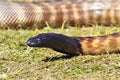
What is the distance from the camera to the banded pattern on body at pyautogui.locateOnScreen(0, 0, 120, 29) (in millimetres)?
7264

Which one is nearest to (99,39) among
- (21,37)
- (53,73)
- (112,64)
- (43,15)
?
(112,64)

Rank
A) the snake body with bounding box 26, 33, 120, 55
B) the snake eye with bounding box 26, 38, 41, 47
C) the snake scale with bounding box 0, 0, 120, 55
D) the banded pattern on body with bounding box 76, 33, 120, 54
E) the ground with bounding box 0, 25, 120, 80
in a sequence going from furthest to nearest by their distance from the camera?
the snake scale with bounding box 0, 0, 120, 55, the banded pattern on body with bounding box 76, 33, 120, 54, the snake body with bounding box 26, 33, 120, 55, the snake eye with bounding box 26, 38, 41, 47, the ground with bounding box 0, 25, 120, 80

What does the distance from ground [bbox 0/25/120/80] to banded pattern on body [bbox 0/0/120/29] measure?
4.94 ft

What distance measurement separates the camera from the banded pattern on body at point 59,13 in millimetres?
7264

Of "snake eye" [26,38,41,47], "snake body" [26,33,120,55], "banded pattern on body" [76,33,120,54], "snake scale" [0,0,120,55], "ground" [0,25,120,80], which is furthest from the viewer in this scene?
"snake scale" [0,0,120,55]

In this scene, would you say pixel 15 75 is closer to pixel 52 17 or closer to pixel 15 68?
pixel 15 68

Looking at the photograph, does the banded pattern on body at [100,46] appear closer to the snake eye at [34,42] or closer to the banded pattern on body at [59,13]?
the snake eye at [34,42]

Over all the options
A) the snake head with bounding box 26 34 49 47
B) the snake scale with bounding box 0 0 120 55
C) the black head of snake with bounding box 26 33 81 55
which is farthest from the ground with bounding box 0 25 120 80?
the snake scale with bounding box 0 0 120 55

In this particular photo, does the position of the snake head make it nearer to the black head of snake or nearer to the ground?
the black head of snake

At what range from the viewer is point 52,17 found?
7574mm

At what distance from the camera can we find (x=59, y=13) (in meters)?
7.63

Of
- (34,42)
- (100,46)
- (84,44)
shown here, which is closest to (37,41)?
(34,42)

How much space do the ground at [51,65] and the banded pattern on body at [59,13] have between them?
150 centimetres

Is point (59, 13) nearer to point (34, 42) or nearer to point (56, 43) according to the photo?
point (56, 43)
